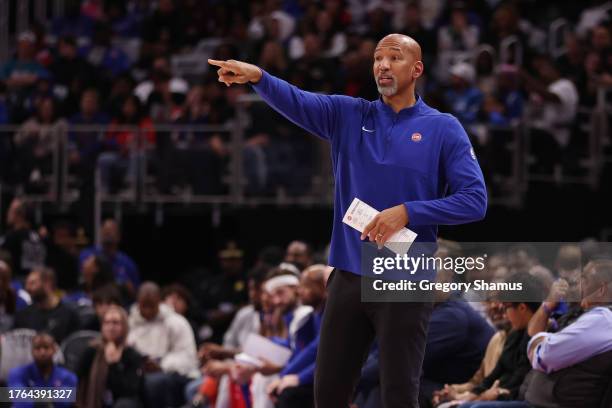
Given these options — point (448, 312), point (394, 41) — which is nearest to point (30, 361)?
point (448, 312)

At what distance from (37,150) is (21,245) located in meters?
1.49

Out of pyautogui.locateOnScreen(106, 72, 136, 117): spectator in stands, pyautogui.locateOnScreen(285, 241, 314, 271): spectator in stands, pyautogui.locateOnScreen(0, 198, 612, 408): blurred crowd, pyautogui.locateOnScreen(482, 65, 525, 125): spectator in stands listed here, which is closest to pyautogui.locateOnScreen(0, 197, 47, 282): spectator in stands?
pyautogui.locateOnScreen(0, 198, 612, 408): blurred crowd

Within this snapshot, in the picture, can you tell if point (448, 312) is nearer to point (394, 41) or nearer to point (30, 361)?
point (394, 41)

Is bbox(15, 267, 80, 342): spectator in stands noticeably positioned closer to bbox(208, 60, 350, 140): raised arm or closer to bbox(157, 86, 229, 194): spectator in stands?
bbox(157, 86, 229, 194): spectator in stands

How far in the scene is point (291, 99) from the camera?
5.11 m

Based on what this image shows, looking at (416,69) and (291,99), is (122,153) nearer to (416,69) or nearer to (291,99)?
(291,99)

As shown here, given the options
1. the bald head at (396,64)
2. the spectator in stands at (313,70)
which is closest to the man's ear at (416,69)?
the bald head at (396,64)

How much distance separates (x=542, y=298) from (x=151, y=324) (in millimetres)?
4849

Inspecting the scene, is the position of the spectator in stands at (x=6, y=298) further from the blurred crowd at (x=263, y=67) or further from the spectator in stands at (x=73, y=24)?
the spectator in stands at (x=73, y=24)

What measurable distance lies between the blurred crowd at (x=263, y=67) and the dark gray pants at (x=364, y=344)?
7.10m

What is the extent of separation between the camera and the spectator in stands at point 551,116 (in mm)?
12352

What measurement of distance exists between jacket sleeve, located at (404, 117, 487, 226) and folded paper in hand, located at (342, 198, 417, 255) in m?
0.07

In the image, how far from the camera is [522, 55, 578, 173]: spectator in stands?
12.4 m

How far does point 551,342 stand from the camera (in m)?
6.23
